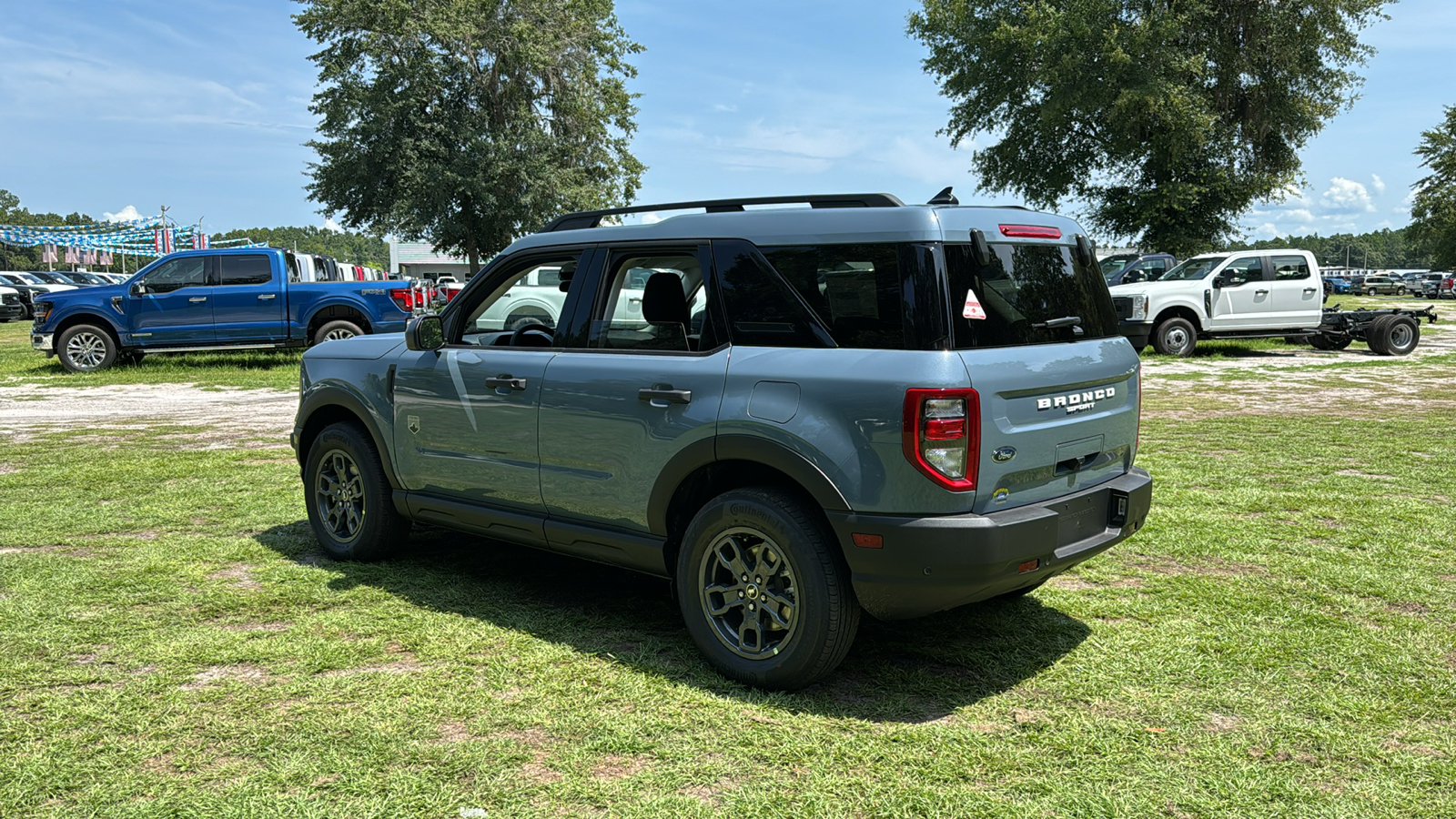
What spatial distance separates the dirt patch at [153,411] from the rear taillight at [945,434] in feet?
26.1

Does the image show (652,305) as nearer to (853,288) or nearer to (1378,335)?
(853,288)

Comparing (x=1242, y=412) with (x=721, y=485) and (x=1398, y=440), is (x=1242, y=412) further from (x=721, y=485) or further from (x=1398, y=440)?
(x=721, y=485)

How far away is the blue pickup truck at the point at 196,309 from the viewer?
56.6 ft

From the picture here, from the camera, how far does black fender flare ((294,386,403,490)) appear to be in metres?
5.55

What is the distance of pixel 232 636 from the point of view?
4562 mm

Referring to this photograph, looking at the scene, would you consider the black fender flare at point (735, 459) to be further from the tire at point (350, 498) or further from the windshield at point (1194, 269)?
the windshield at point (1194, 269)

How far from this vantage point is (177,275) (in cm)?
1733

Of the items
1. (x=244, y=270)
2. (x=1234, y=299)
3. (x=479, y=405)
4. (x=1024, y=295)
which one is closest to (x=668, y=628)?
(x=479, y=405)

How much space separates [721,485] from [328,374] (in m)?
2.75

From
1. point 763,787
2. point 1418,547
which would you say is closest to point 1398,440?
point 1418,547

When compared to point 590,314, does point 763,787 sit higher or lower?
lower

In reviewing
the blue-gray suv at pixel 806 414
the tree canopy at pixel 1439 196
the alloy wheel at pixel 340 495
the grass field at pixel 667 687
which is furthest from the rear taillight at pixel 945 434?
the tree canopy at pixel 1439 196

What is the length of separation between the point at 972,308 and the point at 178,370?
686 inches

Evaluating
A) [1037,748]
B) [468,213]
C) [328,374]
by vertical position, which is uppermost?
[468,213]
